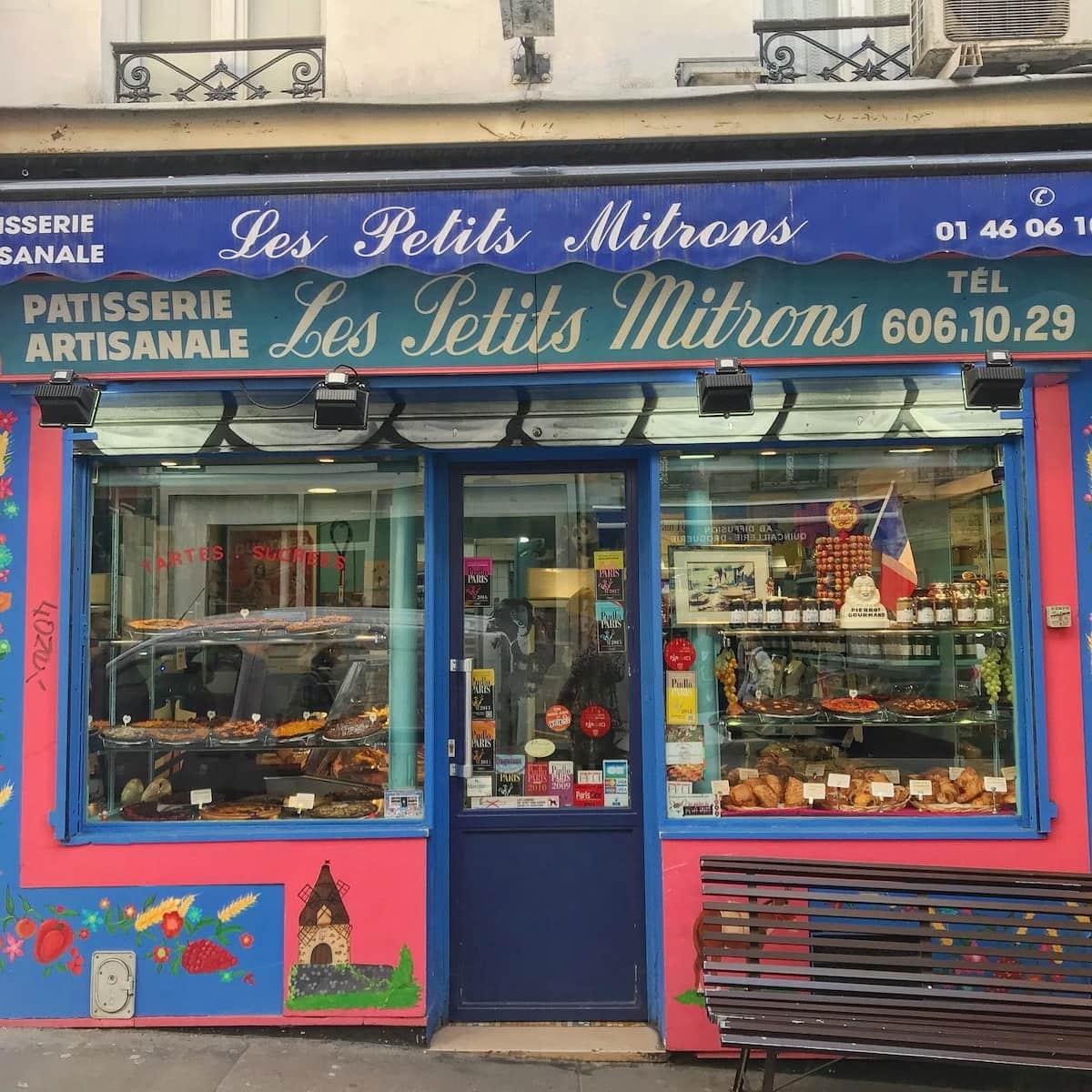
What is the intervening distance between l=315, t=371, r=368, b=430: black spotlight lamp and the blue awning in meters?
0.47

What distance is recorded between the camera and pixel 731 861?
373cm

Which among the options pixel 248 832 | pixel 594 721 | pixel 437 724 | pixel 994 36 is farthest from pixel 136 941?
pixel 994 36

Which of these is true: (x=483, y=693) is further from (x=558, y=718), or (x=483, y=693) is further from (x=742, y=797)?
(x=742, y=797)

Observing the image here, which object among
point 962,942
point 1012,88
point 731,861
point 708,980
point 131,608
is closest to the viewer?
point 708,980

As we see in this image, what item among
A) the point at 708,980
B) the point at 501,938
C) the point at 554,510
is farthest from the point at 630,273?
the point at 501,938

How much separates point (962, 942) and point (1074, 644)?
4.82 feet

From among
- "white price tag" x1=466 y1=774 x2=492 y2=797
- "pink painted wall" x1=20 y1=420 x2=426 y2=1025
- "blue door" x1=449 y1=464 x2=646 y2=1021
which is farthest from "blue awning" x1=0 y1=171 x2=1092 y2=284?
"white price tag" x1=466 y1=774 x2=492 y2=797

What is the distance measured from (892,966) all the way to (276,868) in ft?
8.95

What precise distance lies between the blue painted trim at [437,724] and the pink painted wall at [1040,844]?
1093mm

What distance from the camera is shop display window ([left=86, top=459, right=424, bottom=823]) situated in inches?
181

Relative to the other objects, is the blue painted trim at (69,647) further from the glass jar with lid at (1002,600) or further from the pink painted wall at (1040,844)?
the glass jar with lid at (1002,600)

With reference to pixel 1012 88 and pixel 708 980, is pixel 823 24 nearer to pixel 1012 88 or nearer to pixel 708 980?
pixel 1012 88

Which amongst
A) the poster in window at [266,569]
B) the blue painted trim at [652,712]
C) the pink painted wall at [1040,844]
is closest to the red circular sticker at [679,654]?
the blue painted trim at [652,712]

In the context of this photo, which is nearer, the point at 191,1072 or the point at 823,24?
the point at 191,1072
